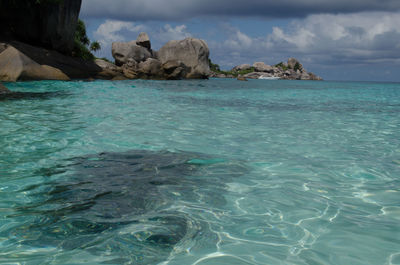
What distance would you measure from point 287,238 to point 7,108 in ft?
26.7

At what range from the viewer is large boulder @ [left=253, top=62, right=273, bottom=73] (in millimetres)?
90625

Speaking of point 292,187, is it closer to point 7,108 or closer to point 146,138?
point 146,138

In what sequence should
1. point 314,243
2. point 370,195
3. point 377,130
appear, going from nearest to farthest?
point 314,243
point 370,195
point 377,130

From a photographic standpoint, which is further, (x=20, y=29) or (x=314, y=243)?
(x=20, y=29)

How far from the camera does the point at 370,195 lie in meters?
3.21

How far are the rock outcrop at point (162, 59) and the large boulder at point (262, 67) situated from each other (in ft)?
179

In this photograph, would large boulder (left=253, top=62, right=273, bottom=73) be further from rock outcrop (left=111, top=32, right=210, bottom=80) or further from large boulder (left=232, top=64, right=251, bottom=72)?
rock outcrop (left=111, top=32, right=210, bottom=80)

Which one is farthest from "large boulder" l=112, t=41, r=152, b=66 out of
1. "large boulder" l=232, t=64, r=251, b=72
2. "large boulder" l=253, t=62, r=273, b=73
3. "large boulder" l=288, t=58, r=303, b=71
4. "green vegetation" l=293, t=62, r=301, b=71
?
"green vegetation" l=293, t=62, r=301, b=71

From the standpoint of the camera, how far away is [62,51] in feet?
83.6

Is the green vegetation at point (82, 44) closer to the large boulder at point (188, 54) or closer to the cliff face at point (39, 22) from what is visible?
the cliff face at point (39, 22)

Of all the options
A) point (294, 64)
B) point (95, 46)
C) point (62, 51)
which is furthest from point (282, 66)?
point (62, 51)

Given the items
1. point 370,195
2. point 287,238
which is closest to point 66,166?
point 287,238

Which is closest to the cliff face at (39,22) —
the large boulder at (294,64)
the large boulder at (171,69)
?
the large boulder at (171,69)

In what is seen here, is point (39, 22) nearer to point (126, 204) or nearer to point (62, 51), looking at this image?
point (62, 51)
